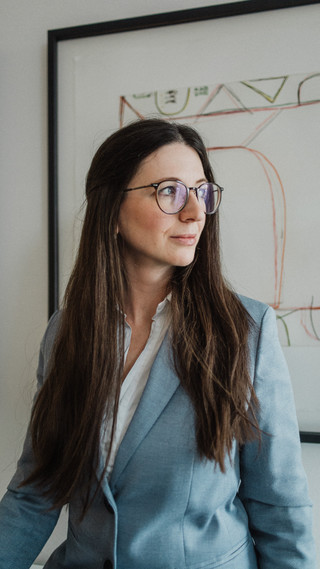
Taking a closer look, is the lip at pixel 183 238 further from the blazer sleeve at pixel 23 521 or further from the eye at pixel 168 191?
the blazer sleeve at pixel 23 521

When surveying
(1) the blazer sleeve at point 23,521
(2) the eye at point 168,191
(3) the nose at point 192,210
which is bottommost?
(1) the blazer sleeve at point 23,521

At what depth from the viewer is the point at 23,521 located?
1.07m

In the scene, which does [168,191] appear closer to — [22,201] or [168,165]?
[168,165]

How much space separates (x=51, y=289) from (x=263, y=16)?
89 centimetres

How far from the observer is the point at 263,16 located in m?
1.23

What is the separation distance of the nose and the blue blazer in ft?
0.83

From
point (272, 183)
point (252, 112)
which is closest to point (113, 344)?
point (272, 183)

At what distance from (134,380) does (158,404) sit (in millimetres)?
103

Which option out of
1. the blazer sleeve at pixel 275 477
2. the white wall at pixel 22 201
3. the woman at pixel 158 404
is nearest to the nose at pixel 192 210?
the woman at pixel 158 404

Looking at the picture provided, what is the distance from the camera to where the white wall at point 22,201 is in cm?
143

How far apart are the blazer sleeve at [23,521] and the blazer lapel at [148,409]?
10.3 inches

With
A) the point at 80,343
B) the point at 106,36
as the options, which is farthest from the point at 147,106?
the point at 80,343

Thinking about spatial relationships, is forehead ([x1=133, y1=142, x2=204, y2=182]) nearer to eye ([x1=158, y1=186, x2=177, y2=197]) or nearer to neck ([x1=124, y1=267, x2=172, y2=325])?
eye ([x1=158, y1=186, x2=177, y2=197])

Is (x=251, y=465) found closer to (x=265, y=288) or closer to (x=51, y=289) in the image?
(x=265, y=288)
